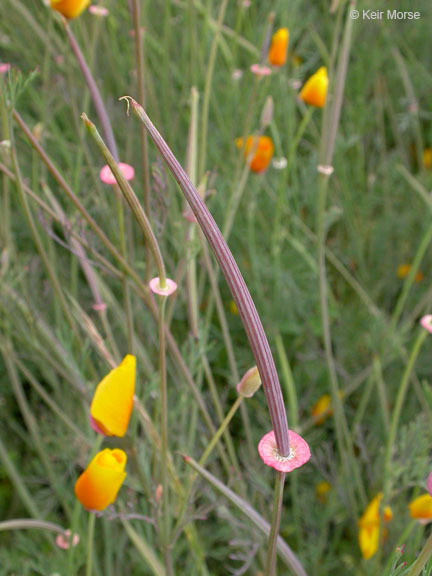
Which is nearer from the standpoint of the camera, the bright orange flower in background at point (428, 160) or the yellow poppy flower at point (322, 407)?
the yellow poppy flower at point (322, 407)

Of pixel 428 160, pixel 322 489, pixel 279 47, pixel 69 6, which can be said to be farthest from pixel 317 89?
pixel 428 160

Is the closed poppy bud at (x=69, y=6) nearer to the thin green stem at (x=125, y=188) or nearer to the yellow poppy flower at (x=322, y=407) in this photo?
the thin green stem at (x=125, y=188)

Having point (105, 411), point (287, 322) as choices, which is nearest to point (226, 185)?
point (287, 322)

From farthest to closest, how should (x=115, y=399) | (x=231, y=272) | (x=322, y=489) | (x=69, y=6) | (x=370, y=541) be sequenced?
1. (x=322, y=489)
2. (x=370, y=541)
3. (x=69, y=6)
4. (x=115, y=399)
5. (x=231, y=272)

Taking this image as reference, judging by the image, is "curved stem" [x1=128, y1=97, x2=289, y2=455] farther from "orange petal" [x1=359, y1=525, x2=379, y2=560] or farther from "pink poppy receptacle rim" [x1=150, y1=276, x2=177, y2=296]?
"orange petal" [x1=359, y1=525, x2=379, y2=560]

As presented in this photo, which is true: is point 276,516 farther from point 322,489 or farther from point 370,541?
point 322,489

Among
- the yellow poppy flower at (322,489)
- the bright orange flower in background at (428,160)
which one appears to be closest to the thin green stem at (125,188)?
the yellow poppy flower at (322,489)
